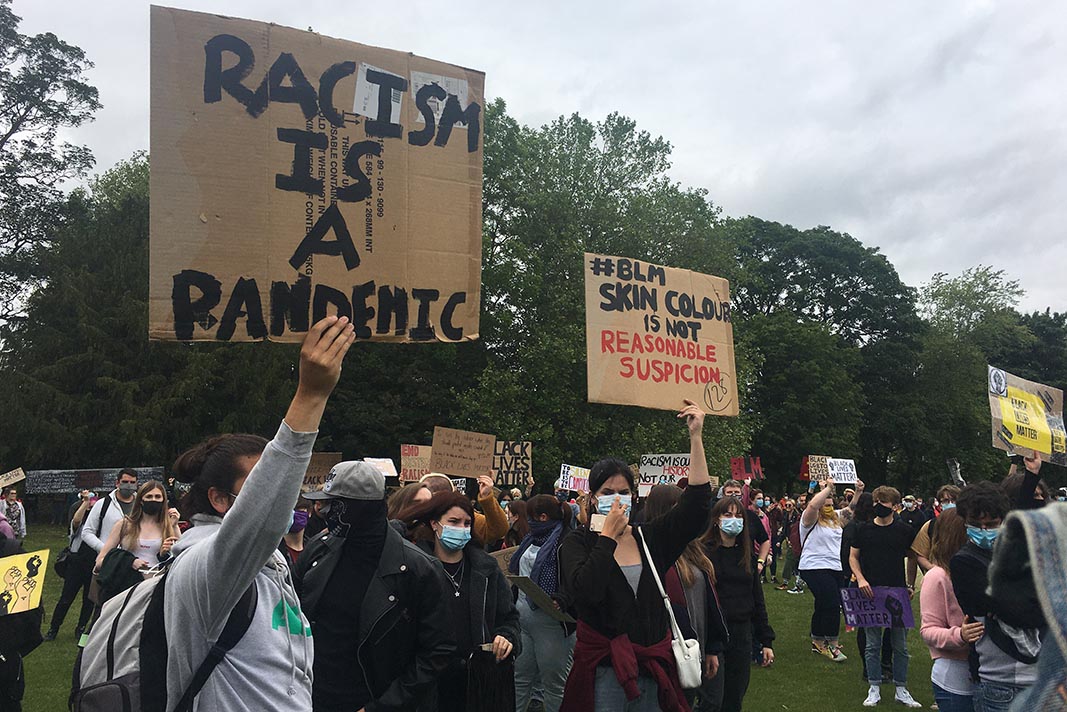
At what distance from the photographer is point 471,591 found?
5.25m

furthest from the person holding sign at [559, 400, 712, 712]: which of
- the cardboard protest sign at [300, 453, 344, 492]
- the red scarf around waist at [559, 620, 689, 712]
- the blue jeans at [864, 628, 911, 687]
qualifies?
the cardboard protest sign at [300, 453, 344, 492]

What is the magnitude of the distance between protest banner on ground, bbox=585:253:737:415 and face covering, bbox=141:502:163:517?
170 inches

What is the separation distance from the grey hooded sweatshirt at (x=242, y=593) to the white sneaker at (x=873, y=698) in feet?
24.6

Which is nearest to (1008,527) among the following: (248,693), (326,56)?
(248,693)

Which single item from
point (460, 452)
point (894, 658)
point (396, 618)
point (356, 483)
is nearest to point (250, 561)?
point (356, 483)

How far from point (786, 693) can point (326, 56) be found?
7.73m

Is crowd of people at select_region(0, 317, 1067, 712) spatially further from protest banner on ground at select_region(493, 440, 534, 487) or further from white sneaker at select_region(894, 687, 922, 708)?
protest banner on ground at select_region(493, 440, 534, 487)

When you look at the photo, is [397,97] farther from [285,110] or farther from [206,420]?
[206,420]

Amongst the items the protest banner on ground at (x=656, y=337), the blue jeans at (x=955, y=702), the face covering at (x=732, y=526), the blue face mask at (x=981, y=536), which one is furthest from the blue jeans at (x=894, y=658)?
the blue face mask at (x=981, y=536)

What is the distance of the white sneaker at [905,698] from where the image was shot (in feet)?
28.4

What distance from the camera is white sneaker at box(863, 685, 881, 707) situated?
28.6 feet

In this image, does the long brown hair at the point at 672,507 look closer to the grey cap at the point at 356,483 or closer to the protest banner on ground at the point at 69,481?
the grey cap at the point at 356,483

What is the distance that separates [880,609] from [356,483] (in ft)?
22.3

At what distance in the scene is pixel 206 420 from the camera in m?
36.0
